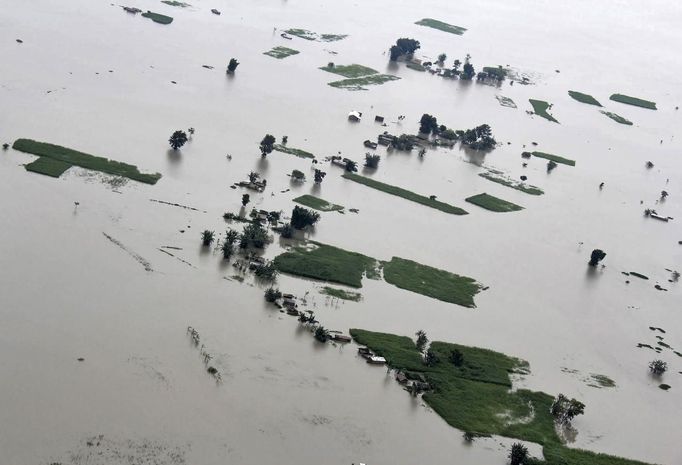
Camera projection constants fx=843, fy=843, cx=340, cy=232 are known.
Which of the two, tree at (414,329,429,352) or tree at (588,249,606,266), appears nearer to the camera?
tree at (414,329,429,352)

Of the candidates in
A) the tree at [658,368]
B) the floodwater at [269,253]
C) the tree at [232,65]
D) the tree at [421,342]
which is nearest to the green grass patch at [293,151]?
the floodwater at [269,253]

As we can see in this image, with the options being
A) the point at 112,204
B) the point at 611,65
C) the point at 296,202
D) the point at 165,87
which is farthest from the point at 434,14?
the point at 112,204

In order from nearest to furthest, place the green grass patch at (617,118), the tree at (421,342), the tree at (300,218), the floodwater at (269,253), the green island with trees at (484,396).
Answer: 1. the floodwater at (269,253)
2. the green island with trees at (484,396)
3. the tree at (421,342)
4. the tree at (300,218)
5. the green grass patch at (617,118)

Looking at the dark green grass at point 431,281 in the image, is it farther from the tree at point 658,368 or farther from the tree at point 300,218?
the tree at point 658,368

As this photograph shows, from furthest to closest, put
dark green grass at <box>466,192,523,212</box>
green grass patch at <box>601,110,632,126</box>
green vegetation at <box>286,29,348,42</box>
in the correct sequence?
1. green vegetation at <box>286,29,348,42</box>
2. green grass patch at <box>601,110,632,126</box>
3. dark green grass at <box>466,192,523,212</box>

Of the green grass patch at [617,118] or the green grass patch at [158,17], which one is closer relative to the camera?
the green grass patch at [158,17]

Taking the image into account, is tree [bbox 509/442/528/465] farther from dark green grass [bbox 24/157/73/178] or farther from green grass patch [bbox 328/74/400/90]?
green grass patch [bbox 328/74/400/90]

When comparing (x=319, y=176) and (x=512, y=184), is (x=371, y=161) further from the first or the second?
(x=512, y=184)

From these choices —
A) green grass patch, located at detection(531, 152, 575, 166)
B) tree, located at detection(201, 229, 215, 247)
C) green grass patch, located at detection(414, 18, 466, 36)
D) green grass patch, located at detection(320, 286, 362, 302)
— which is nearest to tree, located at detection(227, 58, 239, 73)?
green grass patch, located at detection(531, 152, 575, 166)
